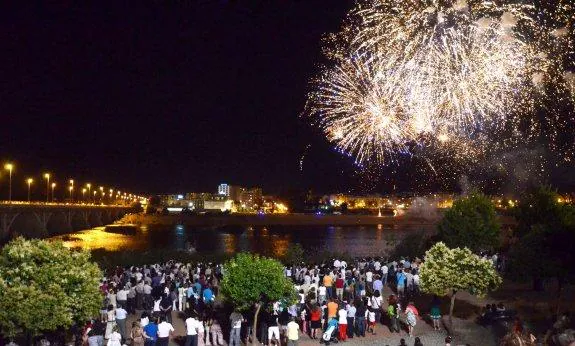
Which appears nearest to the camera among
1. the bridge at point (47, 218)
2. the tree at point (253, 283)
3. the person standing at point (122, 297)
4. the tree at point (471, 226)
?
the tree at point (253, 283)

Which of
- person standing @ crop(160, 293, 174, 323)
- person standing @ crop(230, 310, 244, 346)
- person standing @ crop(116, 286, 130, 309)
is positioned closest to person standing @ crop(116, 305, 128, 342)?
person standing @ crop(160, 293, 174, 323)

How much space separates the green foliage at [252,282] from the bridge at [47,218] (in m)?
53.3

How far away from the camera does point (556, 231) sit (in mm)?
22453

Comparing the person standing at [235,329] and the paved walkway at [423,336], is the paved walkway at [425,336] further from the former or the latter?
the person standing at [235,329]

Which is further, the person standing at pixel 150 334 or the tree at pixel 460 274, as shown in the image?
the tree at pixel 460 274

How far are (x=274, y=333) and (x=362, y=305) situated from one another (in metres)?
3.16

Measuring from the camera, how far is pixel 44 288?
538 inches

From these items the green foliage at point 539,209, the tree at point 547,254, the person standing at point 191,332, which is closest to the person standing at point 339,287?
the tree at point 547,254

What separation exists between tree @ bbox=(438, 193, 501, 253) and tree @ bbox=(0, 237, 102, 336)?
977 inches

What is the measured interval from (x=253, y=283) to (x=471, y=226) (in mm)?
22258

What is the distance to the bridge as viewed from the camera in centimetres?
6881

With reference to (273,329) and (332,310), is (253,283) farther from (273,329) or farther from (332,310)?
(332,310)

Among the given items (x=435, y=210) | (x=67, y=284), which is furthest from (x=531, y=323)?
(x=435, y=210)

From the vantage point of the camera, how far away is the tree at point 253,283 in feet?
51.9
